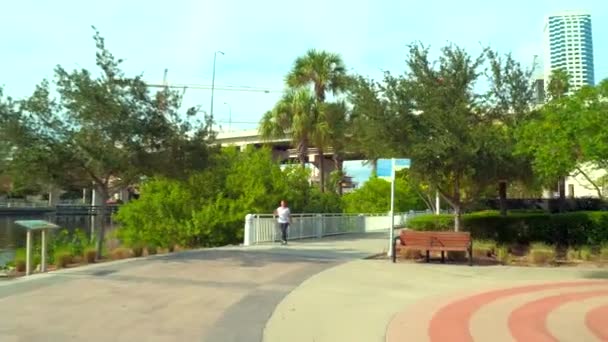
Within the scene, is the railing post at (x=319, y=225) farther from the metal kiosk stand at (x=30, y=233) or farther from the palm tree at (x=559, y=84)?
the metal kiosk stand at (x=30, y=233)

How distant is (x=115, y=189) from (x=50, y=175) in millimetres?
2570

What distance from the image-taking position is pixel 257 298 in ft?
34.9

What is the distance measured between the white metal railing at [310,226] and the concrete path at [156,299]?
520 centimetres

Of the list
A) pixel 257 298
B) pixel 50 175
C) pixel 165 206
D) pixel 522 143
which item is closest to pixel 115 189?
pixel 50 175

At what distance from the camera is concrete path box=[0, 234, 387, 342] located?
8.05 m

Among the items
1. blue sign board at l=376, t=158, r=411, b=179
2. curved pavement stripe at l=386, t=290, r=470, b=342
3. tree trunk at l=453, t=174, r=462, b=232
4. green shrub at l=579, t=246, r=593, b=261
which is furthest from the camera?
tree trunk at l=453, t=174, r=462, b=232

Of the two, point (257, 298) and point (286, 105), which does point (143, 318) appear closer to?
point (257, 298)

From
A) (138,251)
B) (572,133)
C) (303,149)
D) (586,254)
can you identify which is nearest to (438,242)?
(586,254)

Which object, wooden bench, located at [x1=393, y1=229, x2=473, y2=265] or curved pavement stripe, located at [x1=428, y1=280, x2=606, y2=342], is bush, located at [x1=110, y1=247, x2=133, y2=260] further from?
curved pavement stripe, located at [x1=428, y1=280, x2=606, y2=342]

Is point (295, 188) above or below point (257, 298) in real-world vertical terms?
above

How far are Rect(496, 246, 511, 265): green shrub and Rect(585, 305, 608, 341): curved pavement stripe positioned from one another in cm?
732

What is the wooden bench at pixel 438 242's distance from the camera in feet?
54.2

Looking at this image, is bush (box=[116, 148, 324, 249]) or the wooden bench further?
bush (box=[116, 148, 324, 249])

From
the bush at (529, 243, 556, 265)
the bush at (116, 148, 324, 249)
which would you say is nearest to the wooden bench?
the bush at (529, 243, 556, 265)
